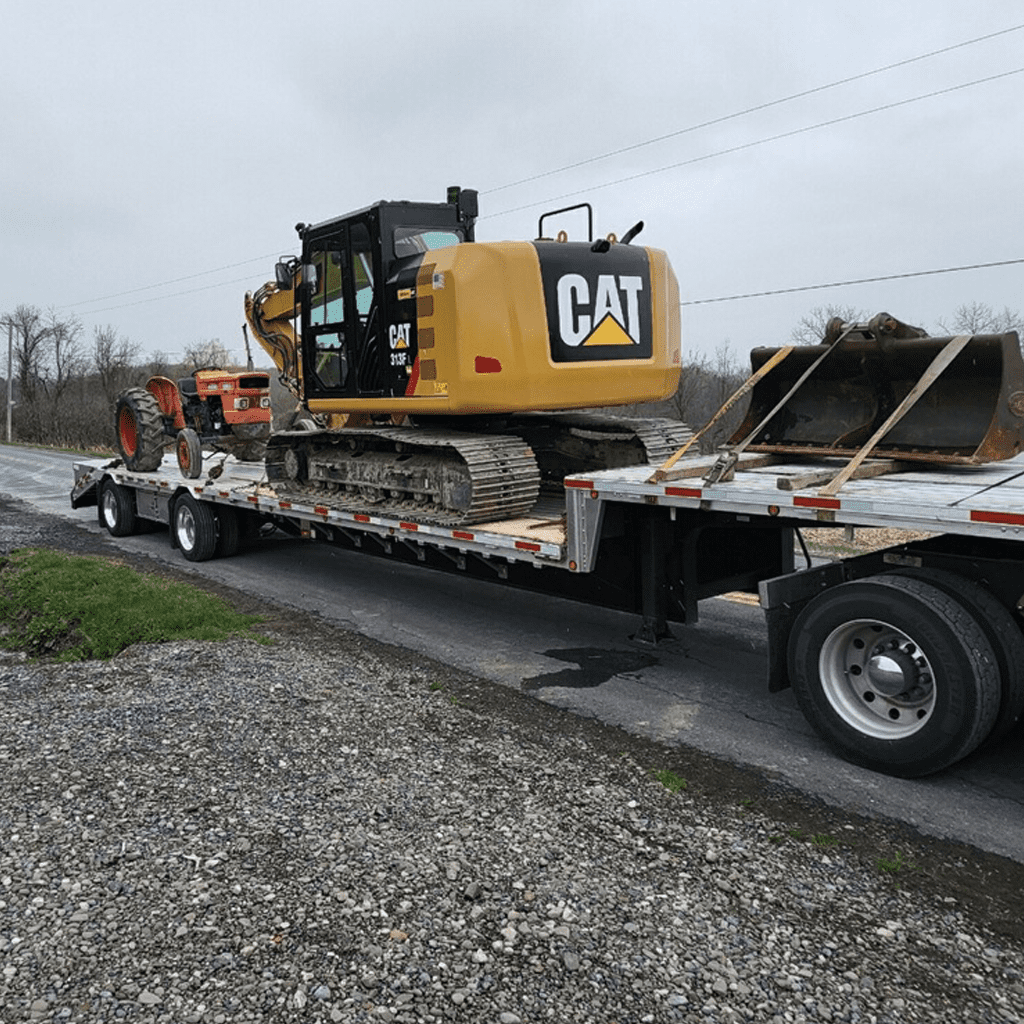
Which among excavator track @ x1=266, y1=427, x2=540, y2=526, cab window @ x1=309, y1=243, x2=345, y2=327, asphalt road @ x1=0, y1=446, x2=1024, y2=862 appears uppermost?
cab window @ x1=309, y1=243, x2=345, y2=327

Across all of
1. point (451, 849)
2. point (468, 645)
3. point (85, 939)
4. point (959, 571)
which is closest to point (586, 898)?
point (451, 849)

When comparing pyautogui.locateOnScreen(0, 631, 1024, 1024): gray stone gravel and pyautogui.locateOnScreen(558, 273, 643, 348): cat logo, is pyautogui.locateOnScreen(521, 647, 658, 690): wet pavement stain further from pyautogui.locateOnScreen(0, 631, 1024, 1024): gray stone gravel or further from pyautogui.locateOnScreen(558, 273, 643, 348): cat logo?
pyautogui.locateOnScreen(558, 273, 643, 348): cat logo

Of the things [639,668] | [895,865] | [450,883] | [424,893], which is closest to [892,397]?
[639,668]

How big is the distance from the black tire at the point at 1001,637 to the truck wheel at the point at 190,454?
374 inches

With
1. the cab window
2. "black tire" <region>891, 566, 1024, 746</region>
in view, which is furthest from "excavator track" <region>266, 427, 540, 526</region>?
"black tire" <region>891, 566, 1024, 746</region>

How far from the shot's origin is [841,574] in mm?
5027

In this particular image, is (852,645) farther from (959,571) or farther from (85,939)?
(85,939)

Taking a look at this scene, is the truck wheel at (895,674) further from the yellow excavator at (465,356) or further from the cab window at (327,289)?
the cab window at (327,289)

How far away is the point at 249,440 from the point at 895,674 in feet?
34.6

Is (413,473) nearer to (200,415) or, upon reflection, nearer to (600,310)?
(600,310)

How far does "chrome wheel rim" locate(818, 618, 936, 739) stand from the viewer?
178 inches

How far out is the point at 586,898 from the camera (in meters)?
3.54

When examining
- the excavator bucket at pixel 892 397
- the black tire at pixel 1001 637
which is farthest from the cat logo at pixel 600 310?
the black tire at pixel 1001 637

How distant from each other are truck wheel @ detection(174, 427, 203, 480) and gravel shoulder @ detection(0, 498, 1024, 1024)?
6.51 meters
